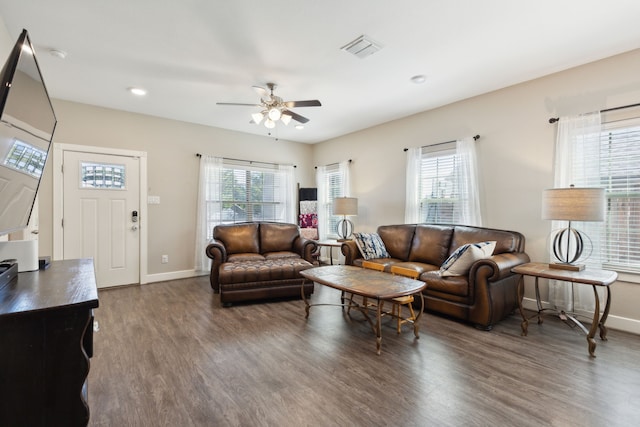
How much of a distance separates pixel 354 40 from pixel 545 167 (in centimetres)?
250

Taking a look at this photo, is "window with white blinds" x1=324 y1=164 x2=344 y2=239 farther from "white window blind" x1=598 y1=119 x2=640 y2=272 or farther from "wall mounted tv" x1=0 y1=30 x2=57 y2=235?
"wall mounted tv" x1=0 y1=30 x2=57 y2=235

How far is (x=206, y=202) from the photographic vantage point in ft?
16.4

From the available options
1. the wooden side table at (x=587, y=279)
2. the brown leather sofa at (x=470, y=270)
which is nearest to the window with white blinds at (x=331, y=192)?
the brown leather sofa at (x=470, y=270)

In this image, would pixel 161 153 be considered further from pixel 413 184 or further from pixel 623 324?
pixel 623 324

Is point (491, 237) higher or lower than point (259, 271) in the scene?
higher

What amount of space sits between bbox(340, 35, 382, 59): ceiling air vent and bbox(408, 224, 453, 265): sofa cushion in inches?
91.7

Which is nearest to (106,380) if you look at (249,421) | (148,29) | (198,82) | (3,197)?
(249,421)

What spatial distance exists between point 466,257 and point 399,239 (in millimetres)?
1317

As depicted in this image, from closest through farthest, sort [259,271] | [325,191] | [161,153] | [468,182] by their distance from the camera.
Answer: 1. [259,271]
2. [468,182]
3. [161,153]
4. [325,191]

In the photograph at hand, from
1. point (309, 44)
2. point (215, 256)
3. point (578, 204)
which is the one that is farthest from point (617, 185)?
point (215, 256)

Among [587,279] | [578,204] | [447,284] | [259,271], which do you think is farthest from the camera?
[259,271]

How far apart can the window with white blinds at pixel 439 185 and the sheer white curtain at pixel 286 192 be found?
265 centimetres

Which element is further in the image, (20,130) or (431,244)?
(431,244)

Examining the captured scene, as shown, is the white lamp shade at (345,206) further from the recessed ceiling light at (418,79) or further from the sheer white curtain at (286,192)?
the recessed ceiling light at (418,79)
